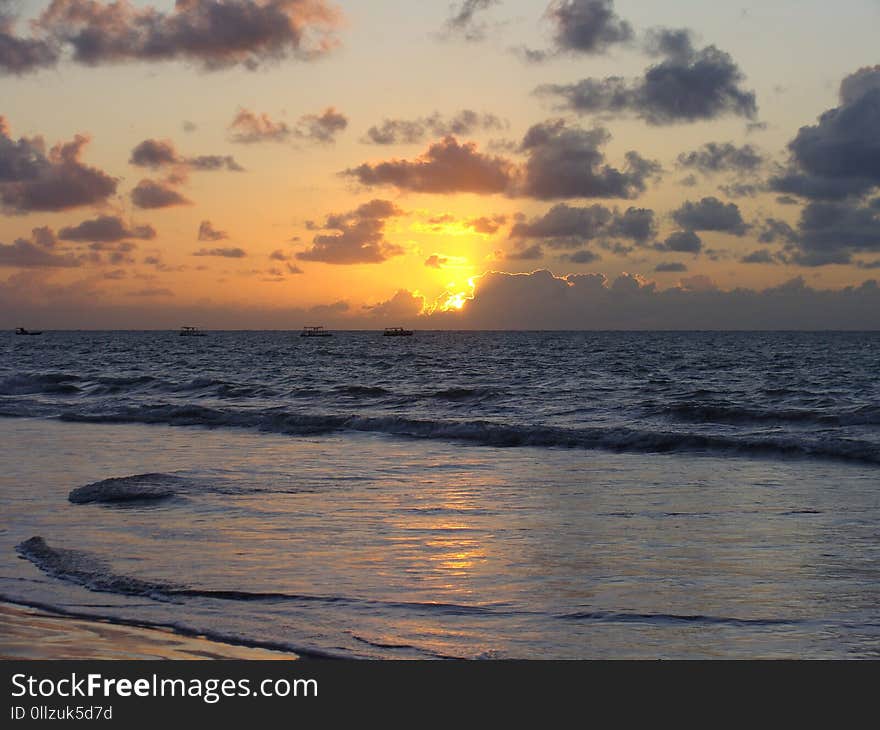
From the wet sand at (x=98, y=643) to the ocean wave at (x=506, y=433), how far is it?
1948 centimetres

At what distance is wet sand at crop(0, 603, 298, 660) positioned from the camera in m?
8.66

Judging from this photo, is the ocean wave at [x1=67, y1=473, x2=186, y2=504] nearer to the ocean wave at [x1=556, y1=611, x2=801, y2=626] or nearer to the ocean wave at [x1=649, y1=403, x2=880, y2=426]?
the ocean wave at [x1=556, y1=611, x2=801, y2=626]

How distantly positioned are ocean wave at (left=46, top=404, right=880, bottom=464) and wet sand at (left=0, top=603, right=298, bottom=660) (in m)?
19.5

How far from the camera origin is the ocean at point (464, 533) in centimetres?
958

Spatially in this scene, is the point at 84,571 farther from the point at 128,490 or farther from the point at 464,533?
the point at 128,490

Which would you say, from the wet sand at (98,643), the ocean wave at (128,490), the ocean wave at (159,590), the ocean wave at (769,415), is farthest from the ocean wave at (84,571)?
the ocean wave at (769,415)

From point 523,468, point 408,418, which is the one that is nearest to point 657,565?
point 523,468

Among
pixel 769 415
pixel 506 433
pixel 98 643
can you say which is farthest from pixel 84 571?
pixel 769 415

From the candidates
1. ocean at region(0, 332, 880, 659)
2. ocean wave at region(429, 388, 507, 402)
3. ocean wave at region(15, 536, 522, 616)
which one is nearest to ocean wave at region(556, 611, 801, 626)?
ocean at region(0, 332, 880, 659)

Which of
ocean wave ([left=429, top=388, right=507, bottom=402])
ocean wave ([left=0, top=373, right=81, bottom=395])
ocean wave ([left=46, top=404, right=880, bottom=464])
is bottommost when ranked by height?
ocean wave ([left=46, top=404, right=880, bottom=464])

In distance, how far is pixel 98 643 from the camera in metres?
8.98

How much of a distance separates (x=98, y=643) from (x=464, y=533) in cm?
637
